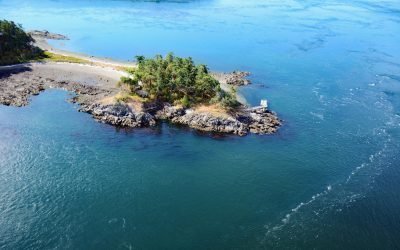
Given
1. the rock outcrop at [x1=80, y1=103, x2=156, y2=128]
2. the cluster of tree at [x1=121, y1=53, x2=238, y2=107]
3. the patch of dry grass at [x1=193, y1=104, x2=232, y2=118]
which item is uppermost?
the cluster of tree at [x1=121, y1=53, x2=238, y2=107]

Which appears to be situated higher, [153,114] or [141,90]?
[141,90]

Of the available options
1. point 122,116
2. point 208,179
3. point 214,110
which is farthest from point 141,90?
point 208,179

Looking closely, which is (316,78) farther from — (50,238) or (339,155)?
(50,238)

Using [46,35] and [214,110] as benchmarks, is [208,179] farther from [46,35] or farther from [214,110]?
[46,35]

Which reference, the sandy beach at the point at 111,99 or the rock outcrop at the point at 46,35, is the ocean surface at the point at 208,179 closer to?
the sandy beach at the point at 111,99

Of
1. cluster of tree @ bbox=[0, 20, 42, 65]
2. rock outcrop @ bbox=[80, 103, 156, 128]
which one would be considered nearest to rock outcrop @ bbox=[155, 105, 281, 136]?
rock outcrop @ bbox=[80, 103, 156, 128]

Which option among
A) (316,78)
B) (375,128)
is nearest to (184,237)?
(375,128)

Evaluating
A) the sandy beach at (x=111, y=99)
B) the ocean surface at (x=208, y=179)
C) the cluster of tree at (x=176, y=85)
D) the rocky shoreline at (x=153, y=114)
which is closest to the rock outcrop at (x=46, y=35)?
the sandy beach at (x=111, y=99)

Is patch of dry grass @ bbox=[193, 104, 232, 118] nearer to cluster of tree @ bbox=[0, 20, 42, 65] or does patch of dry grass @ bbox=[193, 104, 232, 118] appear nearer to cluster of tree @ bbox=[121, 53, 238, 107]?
cluster of tree @ bbox=[121, 53, 238, 107]
